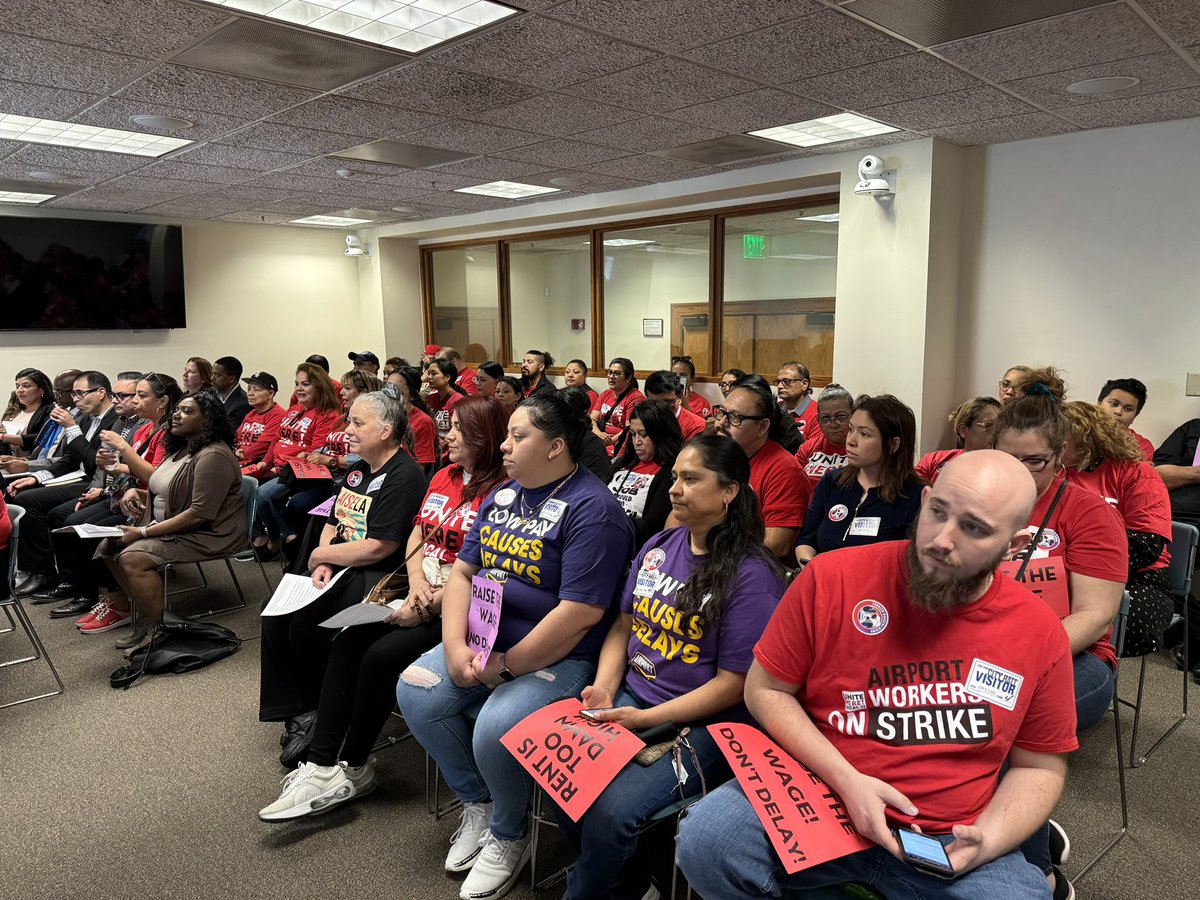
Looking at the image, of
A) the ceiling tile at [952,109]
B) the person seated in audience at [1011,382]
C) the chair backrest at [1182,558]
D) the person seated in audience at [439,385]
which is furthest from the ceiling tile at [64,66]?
the person seated in audience at [1011,382]

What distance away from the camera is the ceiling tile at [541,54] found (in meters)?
3.12

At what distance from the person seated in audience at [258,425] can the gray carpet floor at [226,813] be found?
2396 millimetres

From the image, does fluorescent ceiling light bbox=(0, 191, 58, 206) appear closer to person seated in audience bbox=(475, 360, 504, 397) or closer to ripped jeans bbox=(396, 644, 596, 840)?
person seated in audience bbox=(475, 360, 504, 397)

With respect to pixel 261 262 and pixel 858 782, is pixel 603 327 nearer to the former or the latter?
pixel 261 262

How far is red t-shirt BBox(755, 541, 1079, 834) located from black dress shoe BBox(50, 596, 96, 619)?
4.50 metres

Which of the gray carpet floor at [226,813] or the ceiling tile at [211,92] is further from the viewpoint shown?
the ceiling tile at [211,92]

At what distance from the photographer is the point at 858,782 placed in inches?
57.4

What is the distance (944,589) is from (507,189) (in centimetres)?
629

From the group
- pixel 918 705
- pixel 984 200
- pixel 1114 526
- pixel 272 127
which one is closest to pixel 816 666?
pixel 918 705

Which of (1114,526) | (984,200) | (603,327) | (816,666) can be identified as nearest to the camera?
(816,666)

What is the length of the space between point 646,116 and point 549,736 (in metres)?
3.62

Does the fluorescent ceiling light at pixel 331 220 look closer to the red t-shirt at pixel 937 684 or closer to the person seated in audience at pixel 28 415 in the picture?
the person seated in audience at pixel 28 415

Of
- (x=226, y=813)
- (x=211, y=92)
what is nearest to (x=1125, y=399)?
(x=226, y=813)

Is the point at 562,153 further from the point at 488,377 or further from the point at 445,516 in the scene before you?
the point at 445,516
